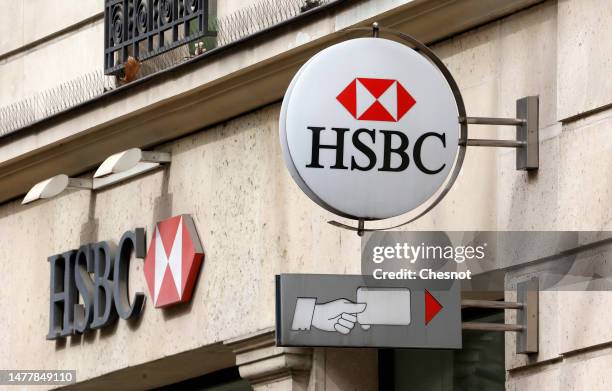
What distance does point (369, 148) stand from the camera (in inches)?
415

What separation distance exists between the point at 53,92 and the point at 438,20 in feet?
16.7

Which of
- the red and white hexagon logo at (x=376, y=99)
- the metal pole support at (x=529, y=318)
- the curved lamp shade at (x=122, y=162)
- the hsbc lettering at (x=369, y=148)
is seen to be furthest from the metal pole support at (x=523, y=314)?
the curved lamp shade at (x=122, y=162)

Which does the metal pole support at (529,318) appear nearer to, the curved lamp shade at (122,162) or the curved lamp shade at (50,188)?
the curved lamp shade at (122,162)

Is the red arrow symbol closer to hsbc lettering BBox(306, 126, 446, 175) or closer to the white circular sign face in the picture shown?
the white circular sign face

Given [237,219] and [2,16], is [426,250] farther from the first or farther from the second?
[2,16]

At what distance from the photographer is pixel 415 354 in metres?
12.9

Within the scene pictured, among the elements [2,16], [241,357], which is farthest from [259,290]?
[2,16]

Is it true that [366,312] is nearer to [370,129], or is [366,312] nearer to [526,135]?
[370,129]

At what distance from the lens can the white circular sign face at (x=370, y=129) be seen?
1055cm

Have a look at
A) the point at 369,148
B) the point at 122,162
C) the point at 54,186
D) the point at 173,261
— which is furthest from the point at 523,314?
the point at 54,186

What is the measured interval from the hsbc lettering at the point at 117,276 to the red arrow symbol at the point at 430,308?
3.53 meters

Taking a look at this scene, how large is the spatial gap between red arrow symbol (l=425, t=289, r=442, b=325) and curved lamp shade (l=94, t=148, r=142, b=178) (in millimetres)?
4213

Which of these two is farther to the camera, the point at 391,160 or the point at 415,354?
the point at 415,354

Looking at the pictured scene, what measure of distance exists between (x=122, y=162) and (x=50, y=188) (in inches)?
43.2
